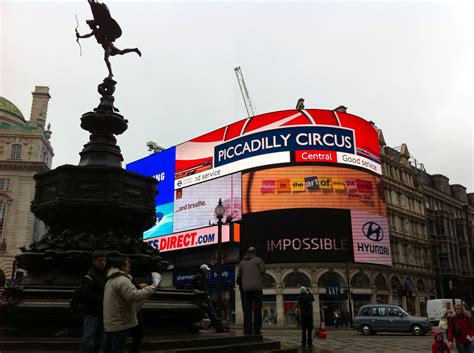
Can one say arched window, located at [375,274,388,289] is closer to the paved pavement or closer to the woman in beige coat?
the paved pavement

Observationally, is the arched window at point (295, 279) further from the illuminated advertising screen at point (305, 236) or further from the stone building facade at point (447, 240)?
the stone building facade at point (447, 240)

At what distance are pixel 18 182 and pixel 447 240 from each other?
168 feet

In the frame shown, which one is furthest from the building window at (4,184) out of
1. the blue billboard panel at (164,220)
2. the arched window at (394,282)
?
the arched window at (394,282)

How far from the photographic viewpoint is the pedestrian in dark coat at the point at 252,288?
8.60m

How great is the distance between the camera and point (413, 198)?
169 feet

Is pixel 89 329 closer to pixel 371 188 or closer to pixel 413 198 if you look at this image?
pixel 371 188

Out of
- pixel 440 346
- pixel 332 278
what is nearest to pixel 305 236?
pixel 332 278

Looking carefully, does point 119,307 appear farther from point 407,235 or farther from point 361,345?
point 407,235

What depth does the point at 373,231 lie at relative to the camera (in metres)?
41.3

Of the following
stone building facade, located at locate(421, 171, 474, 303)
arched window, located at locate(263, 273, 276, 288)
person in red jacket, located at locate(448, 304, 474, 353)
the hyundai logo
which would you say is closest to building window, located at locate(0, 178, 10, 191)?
arched window, located at locate(263, 273, 276, 288)

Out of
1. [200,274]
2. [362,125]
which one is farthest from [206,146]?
[200,274]

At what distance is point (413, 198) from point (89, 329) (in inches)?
2065

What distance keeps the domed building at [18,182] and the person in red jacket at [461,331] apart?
42.0m

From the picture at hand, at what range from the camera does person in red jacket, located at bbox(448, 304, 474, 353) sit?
22.9 feet
